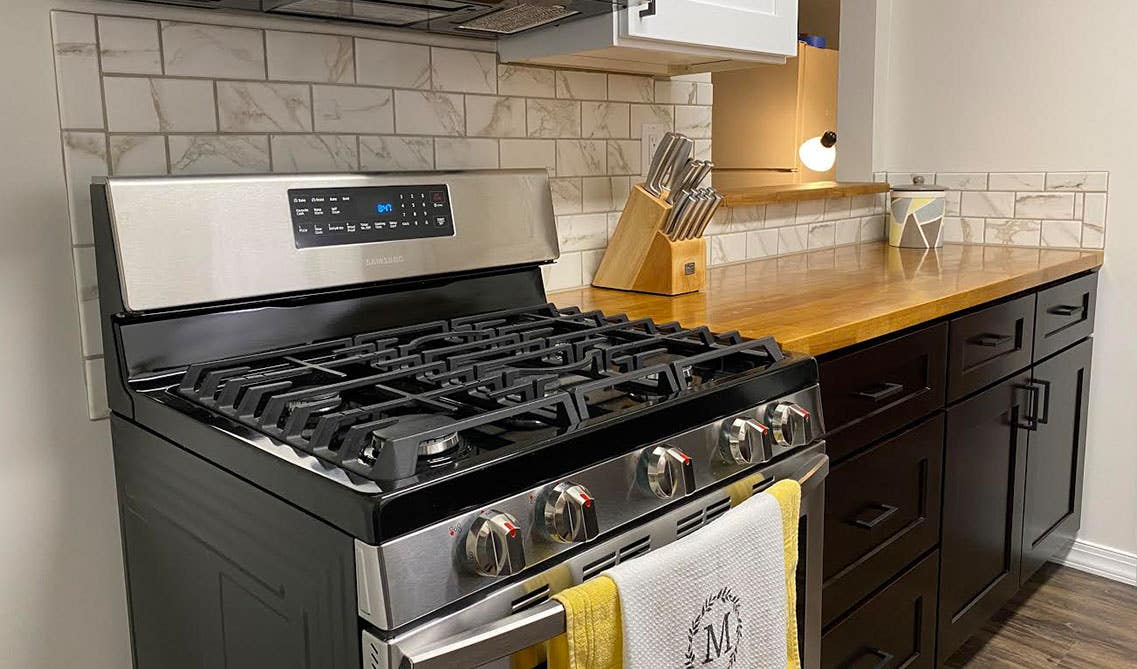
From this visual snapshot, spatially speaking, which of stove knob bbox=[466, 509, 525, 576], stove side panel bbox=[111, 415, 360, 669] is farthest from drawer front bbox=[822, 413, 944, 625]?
stove side panel bbox=[111, 415, 360, 669]

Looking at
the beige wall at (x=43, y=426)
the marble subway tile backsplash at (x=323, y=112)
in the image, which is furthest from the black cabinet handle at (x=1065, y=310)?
the beige wall at (x=43, y=426)

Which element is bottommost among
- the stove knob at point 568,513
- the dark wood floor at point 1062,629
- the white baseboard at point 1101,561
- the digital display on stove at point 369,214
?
the dark wood floor at point 1062,629

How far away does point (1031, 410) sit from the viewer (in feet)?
7.45

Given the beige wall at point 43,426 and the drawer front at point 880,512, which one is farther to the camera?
the drawer front at point 880,512

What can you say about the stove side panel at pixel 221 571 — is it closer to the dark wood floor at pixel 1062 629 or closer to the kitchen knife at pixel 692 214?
the kitchen knife at pixel 692 214

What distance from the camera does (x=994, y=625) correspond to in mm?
2414

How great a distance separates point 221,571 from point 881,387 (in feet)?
3.83

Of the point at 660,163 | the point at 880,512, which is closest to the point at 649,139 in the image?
the point at 660,163

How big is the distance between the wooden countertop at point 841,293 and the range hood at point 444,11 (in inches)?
20.8

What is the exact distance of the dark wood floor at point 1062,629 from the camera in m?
2.25

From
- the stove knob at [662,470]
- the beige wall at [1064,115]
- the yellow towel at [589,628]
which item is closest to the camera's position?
the yellow towel at [589,628]

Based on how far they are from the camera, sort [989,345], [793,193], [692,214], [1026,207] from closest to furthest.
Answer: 1. [692,214]
2. [989,345]
3. [793,193]
4. [1026,207]

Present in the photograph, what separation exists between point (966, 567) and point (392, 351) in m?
1.47

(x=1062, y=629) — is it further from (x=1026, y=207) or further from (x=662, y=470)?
(x=662, y=470)
